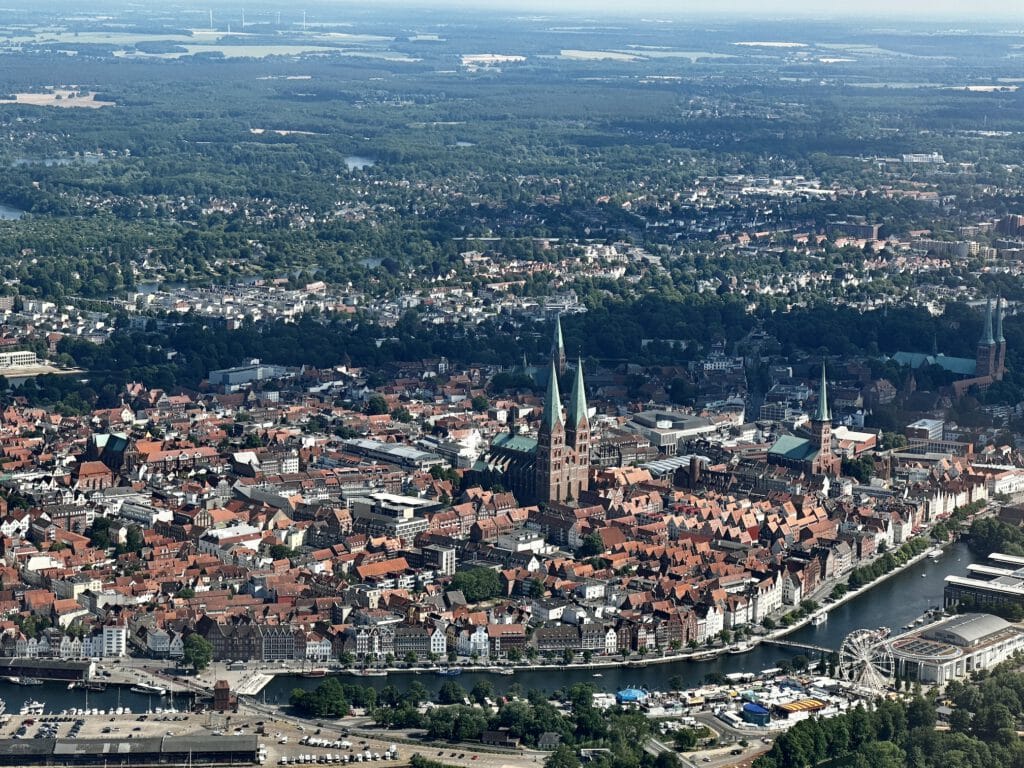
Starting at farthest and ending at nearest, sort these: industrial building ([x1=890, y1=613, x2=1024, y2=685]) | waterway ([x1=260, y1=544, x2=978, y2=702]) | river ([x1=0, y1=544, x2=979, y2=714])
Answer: industrial building ([x1=890, y1=613, x2=1024, y2=685]), waterway ([x1=260, y1=544, x2=978, y2=702]), river ([x1=0, y1=544, x2=979, y2=714])

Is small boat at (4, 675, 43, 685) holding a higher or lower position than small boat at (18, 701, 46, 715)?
lower

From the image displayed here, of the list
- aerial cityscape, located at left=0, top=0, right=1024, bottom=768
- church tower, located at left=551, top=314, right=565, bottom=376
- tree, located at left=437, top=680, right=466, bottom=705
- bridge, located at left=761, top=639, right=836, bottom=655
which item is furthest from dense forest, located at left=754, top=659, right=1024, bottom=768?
church tower, located at left=551, top=314, right=565, bottom=376

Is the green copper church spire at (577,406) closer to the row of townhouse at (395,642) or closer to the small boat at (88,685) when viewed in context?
the row of townhouse at (395,642)

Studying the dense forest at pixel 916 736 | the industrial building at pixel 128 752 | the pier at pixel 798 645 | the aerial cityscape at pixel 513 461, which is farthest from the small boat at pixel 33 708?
the pier at pixel 798 645

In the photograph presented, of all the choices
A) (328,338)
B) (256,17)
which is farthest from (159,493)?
(256,17)

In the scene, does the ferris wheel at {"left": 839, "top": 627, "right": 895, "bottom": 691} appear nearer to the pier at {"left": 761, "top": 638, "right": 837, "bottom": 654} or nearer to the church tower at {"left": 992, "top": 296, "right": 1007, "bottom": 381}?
the pier at {"left": 761, "top": 638, "right": 837, "bottom": 654}

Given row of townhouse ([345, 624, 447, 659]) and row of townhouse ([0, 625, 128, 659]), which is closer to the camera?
row of townhouse ([0, 625, 128, 659])

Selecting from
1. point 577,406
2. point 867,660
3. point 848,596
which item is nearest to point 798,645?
point 867,660

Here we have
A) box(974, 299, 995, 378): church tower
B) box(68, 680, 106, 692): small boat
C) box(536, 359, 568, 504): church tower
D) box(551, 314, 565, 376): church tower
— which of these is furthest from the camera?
box(974, 299, 995, 378): church tower
